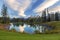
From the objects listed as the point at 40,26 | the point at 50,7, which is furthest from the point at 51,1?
the point at 40,26

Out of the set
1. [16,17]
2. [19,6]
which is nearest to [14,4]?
[19,6]

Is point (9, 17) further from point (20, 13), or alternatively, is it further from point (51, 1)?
point (51, 1)

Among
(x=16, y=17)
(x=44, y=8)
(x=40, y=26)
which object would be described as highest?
(x=44, y=8)

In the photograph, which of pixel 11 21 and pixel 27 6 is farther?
pixel 11 21

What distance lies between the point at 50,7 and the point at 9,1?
190 inches

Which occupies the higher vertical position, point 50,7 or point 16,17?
point 50,7

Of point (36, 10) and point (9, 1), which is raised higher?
point (9, 1)

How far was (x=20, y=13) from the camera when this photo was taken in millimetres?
14922

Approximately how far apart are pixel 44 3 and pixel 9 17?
4594mm

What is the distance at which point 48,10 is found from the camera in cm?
1639

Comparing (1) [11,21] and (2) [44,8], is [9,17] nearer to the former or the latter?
(1) [11,21]

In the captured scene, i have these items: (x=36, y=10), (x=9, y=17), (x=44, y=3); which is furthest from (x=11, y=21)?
(x=44, y=3)

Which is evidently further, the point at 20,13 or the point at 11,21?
the point at 11,21

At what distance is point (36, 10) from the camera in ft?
49.5
